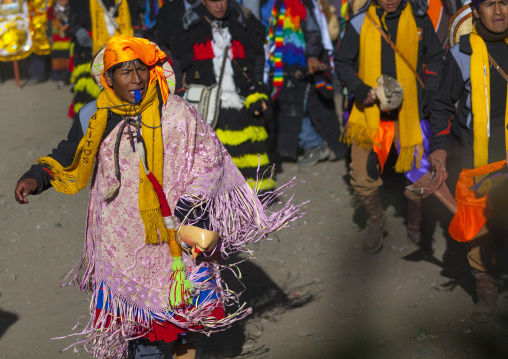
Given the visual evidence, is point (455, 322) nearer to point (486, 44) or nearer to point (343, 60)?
point (486, 44)

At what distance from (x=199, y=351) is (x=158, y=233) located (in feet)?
4.19

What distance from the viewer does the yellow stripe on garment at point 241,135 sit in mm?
7098

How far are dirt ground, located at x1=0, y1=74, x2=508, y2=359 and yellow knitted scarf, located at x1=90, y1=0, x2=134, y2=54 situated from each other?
1.93 m

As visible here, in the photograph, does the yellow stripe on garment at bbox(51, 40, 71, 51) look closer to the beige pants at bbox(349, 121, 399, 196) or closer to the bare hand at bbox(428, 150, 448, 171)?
the beige pants at bbox(349, 121, 399, 196)

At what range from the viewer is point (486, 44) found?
16.0ft

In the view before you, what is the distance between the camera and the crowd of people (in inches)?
156

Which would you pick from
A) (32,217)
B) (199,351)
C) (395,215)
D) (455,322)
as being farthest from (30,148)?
(455,322)

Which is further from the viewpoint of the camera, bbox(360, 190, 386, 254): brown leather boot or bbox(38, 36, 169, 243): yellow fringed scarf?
bbox(360, 190, 386, 254): brown leather boot

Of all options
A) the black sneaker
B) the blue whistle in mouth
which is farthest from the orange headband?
the black sneaker

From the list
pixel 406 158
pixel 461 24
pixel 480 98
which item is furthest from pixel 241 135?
pixel 480 98

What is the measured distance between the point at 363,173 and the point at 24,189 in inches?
123

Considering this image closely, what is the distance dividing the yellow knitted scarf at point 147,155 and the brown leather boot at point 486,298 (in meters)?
2.18

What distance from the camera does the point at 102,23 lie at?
9.28 metres

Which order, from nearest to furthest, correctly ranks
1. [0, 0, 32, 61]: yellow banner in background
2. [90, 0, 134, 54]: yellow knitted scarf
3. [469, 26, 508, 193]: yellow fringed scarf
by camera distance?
[469, 26, 508, 193]: yellow fringed scarf
[90, 0, 134, 54]: yellow knitted scarf
[0, 0, 32, 61]: yellow banner in background
